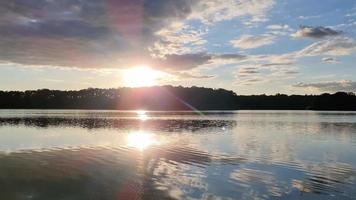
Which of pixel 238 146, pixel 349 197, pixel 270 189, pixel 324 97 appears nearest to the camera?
pixel 349 197

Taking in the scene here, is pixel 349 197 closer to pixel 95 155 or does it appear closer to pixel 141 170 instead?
pixel 141 170

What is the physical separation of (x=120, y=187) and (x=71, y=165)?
638 centimetres

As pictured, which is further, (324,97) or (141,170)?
(324,97)

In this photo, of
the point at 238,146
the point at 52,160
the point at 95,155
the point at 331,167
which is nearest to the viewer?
the point at 331,167

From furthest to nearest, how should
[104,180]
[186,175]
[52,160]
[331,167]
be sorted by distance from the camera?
[52,160], [331,167], [186,175], [104,180]

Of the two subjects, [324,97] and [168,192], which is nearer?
[168,192]

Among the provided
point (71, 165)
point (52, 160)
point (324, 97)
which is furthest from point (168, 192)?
point (324, 97)

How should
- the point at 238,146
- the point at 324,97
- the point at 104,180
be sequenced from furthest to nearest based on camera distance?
1. the point at 324,97
2. the point at 238,146
3. the point at 104,180

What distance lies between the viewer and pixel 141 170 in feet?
67.1

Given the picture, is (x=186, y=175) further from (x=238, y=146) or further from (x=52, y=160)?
(x=238, y=146)

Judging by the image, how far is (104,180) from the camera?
58.0ft

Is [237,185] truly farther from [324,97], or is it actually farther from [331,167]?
[324,97]

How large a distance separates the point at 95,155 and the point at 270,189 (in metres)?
13.4

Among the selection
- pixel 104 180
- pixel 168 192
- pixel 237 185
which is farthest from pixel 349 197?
pixel 104 180
